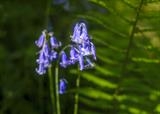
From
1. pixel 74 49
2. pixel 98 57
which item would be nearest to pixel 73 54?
pixel 74 49

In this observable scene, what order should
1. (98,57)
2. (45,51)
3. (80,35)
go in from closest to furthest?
(80,35), (45,51), (98,57)

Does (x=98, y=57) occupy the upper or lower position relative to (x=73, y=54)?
upper

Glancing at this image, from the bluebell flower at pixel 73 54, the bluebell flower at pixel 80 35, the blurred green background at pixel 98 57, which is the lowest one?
the bluebell flower at pixel 73 54

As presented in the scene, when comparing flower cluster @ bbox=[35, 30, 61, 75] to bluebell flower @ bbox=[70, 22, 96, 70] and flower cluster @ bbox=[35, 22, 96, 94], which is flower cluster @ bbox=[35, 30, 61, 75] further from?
bluebell flower @ bbox=[70, 22, 96, 70]

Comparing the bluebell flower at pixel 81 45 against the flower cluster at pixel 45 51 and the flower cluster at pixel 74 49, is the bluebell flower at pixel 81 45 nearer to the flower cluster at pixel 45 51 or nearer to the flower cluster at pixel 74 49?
the flower cluster at pixel 74 49

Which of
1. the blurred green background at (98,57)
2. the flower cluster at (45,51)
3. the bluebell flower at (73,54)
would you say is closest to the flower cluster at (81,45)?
the bluebell flower at (73,54)

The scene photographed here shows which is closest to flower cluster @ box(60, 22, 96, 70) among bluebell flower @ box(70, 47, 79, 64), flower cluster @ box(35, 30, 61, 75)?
bluebell flower @ box(70, 47, 79, 64)

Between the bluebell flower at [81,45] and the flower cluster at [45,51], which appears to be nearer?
the bluebell flower at [81,45]

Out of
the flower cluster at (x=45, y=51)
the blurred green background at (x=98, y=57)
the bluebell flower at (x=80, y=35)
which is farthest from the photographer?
the blurred green background at (x=98, y=57)

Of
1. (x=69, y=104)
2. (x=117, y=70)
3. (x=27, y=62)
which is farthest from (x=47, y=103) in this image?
(x=117, y=70)

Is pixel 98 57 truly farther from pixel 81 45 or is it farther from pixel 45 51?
pixel 81 45
